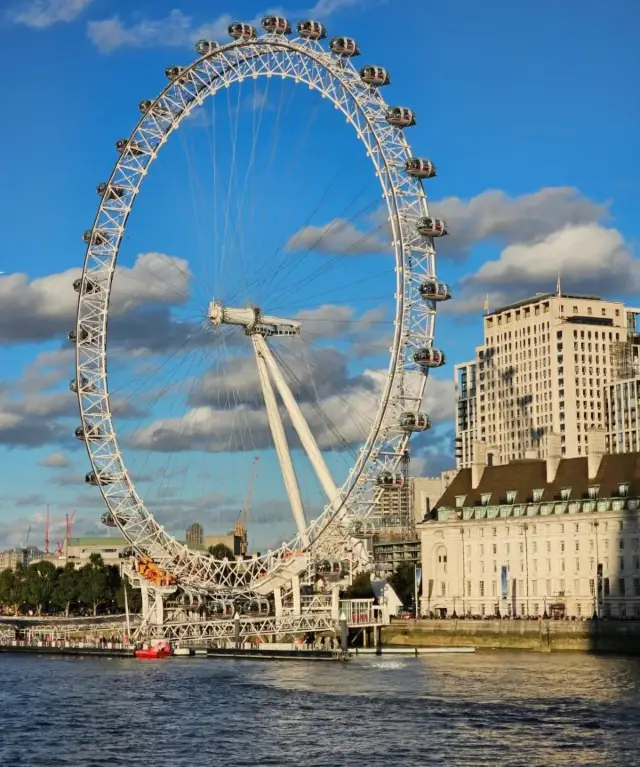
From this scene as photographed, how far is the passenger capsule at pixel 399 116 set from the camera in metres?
90.3

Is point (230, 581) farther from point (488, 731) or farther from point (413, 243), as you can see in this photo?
point (488, 731)

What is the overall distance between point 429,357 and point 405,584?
44711 millimetres

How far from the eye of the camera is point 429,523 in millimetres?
118500

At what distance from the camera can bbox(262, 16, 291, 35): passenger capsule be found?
91.5 m

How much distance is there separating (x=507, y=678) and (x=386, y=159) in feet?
107

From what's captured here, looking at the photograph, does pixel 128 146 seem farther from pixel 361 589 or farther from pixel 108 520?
pixel 361 589

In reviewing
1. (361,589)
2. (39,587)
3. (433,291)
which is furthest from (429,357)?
(39,587)

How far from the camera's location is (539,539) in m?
108

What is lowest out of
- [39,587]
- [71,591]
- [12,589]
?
[71,591]

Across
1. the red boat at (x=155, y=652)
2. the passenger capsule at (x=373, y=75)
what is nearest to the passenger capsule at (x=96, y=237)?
the passenger capsule at (x=373, y=75)

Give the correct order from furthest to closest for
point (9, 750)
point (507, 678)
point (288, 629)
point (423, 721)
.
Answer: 1. point (288, 629)
2. point (507, 678)
3. point (423, 721)
4. point (9, 750)

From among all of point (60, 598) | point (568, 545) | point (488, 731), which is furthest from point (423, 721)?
point (60, 598)

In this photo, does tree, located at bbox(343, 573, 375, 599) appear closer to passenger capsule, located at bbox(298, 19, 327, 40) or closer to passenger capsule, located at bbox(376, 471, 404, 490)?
passenger capsule, located at bbox(376, 471, 404, 490)

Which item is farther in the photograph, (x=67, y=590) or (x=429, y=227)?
(x=67, y=590)
